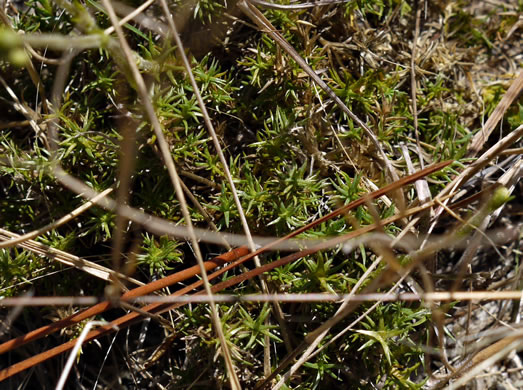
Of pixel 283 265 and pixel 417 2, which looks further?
pixel 417 2

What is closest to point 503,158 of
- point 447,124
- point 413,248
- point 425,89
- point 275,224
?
point 447,124

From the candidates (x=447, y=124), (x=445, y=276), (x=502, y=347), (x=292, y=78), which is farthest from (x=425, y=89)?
(x=502, y=347)

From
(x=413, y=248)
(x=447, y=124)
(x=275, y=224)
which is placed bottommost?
(x=413, y=248)

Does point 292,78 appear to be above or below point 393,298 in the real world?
above

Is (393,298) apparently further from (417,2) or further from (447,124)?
(417,2)

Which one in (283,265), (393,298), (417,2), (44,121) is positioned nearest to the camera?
(393,298)

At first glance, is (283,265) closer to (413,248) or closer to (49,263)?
(413,248)

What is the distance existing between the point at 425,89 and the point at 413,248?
679 mm

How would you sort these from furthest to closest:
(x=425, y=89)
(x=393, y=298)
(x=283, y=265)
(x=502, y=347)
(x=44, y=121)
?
1. (x=425, y=89)
2. (x=44, y=121)
3. (x=283, y=265)
4. (x=393, y=298)
5. (x=502, y=347)

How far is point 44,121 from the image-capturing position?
75.7 inches

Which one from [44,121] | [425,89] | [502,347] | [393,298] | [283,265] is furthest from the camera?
[425,89]

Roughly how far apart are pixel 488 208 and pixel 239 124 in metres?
0.90

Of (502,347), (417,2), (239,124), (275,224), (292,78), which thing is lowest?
(502,347)

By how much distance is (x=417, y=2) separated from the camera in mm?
2252
